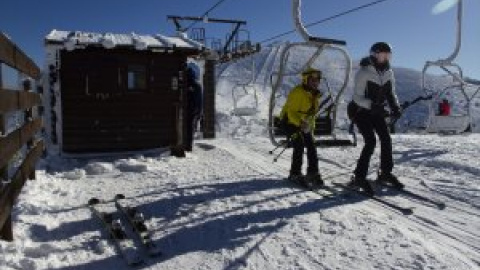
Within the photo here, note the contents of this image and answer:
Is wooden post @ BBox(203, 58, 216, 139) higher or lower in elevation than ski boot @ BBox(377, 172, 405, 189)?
higher

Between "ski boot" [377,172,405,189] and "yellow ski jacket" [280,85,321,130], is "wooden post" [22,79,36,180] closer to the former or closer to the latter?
"yellow ski jacket" [280,85,321,130]

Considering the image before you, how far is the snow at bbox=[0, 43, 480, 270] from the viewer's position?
4672 mm

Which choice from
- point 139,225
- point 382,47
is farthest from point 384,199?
point 139,225

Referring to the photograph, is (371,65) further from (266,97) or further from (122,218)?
(266,97)

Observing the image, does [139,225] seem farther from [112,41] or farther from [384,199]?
[112,41]

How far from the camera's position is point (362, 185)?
741cm

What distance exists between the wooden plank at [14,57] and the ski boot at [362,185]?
4.55 metres

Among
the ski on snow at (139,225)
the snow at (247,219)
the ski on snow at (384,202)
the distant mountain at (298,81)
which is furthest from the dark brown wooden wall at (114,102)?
the distant mountain at (298,81)

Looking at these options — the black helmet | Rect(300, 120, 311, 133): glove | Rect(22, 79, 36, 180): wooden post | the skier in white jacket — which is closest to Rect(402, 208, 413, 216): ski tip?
the skier in white jacket

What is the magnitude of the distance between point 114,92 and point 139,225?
688cm

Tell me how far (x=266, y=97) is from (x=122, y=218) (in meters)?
63.3

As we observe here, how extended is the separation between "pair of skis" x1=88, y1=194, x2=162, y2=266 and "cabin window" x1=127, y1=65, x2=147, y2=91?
18.7ft

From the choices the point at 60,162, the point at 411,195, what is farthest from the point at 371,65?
the point at 60,162

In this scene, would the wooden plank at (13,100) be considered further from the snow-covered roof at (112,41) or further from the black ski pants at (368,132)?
the black ski pants at (368,132)
